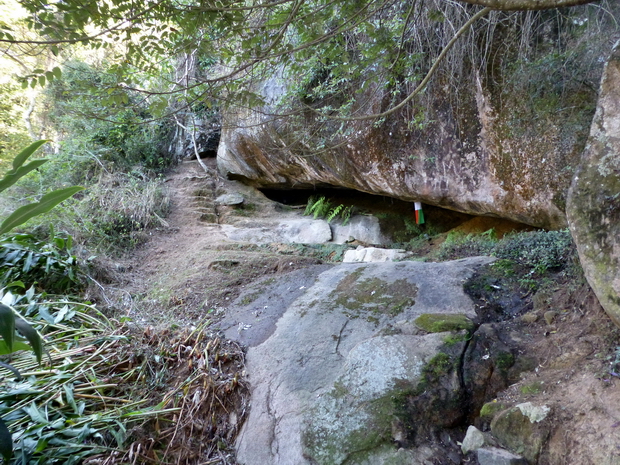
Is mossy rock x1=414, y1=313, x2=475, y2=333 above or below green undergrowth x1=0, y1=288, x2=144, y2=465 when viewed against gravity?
below

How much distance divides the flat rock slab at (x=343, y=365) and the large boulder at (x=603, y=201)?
1.00 metres

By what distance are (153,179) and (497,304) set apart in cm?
731

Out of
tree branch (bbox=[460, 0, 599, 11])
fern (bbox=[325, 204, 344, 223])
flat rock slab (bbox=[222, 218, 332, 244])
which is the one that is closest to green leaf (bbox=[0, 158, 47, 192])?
tree branch (bbox=[460, 0, 599, 11])

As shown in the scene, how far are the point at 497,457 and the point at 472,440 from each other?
161mm

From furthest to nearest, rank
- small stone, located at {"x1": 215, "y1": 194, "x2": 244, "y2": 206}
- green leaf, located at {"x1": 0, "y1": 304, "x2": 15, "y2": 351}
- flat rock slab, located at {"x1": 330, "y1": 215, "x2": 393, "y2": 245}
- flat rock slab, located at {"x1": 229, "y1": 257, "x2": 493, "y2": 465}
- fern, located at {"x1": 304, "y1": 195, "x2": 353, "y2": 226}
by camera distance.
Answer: small stone, located at {"x1": 215, "y1": 194, "x2": 244, "y2": 206}, fern, located at {"x1": 304, "y1": 195, "x2": 353, "y2": 226}, flat rock slab, located at {"x1": 330, "y1": 215, "x2": 393, "y2": 245}, flat rock slab, located at {"x1": 229, "y1": 257, "x2": 493, "y2": 465}, green leaf, located at {"x1": 0, "y1": 304, "x2": 15, "y2": 351}

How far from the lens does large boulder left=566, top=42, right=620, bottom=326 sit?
1861 mm

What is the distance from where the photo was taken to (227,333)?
10.7 ft

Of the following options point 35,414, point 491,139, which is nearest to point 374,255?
point 491,139

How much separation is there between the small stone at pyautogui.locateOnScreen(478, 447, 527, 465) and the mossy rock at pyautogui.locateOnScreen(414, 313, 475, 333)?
2.75 feet

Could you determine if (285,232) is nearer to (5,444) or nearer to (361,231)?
(361,231)

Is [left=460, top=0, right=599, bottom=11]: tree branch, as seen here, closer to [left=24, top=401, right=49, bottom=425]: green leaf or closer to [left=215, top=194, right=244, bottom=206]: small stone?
[left=24, top=401, right=49, bottom=425]: green leaf

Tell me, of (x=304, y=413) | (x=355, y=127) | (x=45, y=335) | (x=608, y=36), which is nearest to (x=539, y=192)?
(x=608, y=36)

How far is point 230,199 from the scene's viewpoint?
8.27 m

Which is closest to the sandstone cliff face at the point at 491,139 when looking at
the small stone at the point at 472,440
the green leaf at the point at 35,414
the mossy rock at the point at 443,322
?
the mossy rock at the point at 443,322
